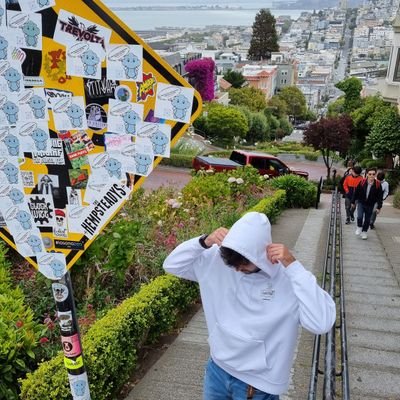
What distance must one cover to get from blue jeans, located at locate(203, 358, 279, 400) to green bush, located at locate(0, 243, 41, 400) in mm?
1695

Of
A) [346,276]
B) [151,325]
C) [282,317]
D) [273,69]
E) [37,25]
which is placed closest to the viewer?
[37,25]

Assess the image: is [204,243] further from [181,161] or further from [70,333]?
[181,161]

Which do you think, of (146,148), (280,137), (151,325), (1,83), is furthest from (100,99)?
(280,137)

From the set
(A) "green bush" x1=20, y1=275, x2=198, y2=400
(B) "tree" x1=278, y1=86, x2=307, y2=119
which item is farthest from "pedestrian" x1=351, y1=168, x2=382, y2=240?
(B) "tree" x1=278, y1=86, x2=307, y2=119

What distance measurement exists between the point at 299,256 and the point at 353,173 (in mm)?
2852

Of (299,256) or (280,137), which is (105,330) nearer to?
(299,256)

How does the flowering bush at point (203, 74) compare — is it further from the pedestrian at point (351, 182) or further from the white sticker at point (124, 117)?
the white sticker at point (124, 117)

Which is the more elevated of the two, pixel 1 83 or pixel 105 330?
pixel 1 83

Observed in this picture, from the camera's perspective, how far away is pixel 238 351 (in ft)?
7.67

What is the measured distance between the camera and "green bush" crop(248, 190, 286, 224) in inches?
358

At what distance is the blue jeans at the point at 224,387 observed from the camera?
2.40 metres

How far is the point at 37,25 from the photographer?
1.91 metres

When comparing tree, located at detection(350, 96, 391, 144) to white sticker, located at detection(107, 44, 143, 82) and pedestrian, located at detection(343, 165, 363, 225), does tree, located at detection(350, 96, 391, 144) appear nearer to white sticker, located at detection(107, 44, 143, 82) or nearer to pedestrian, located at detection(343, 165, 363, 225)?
pedestrian, located at detection(343, 165, 363, 225)

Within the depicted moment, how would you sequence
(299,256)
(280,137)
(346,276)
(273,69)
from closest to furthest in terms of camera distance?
1. (346,276)
2. (299,256)
3. (280,137)
4. (273,69)
